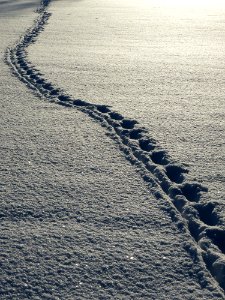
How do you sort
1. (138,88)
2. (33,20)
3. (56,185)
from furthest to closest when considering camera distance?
(33,20), (138,88), (56,185)

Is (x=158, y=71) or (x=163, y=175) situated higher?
(x=158, y=71)

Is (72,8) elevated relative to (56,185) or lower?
elevated

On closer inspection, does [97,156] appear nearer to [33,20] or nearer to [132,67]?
[132,67]

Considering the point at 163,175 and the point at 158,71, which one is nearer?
the point at 163,175

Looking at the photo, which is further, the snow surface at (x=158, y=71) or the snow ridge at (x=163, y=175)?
the snow surface at (x=158, y=71)

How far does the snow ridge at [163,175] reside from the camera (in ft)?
5.43

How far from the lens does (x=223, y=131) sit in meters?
2.61

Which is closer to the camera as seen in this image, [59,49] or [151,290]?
[151,290]

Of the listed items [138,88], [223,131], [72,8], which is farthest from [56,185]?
[72,8]

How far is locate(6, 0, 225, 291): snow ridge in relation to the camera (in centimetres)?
166

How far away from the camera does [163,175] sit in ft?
7.02

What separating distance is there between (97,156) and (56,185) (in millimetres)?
356

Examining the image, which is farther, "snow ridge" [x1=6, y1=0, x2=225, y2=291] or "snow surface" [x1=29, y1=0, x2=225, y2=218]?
"snow surface" [x1=29, y1=0, x2=225, y2=218]

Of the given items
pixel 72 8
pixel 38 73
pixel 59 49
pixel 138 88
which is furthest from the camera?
pixel 72 8
